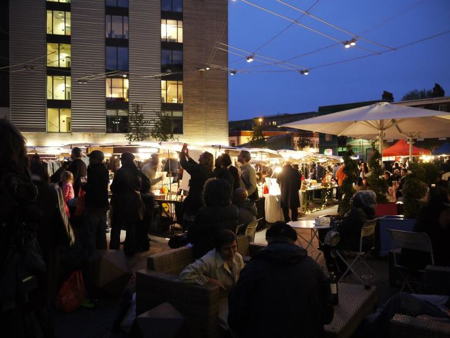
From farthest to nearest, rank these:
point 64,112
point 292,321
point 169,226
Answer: point 64,112 < point 169,226 < point 292,321

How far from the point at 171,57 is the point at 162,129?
24.8 ft

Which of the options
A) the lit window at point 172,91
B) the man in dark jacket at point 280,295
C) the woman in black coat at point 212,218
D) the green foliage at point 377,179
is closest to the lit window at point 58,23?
the lit window at point 172,91

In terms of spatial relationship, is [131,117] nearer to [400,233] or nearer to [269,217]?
[269,217]

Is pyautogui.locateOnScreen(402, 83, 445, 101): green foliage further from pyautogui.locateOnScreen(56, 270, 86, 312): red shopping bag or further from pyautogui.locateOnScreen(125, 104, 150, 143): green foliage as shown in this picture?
pyautogui.locateOnScreen(56, 270, 86, 312): red shopping bag

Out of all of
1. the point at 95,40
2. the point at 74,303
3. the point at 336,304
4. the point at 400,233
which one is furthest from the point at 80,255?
the point at 95,40

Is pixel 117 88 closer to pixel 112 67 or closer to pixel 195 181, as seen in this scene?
pixel 112 67

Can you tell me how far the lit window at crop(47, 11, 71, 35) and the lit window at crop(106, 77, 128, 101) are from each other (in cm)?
549

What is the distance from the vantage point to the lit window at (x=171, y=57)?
41562 mm

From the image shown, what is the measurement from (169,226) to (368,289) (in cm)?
686

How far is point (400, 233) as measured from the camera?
5379 mm

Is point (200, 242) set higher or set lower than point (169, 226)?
higher

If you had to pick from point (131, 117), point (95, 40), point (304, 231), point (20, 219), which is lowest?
point (304, 231)

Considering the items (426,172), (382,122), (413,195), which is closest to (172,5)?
(382,122)

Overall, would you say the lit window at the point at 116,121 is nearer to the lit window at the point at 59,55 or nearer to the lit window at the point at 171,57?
the lit window at the point at 59,55
